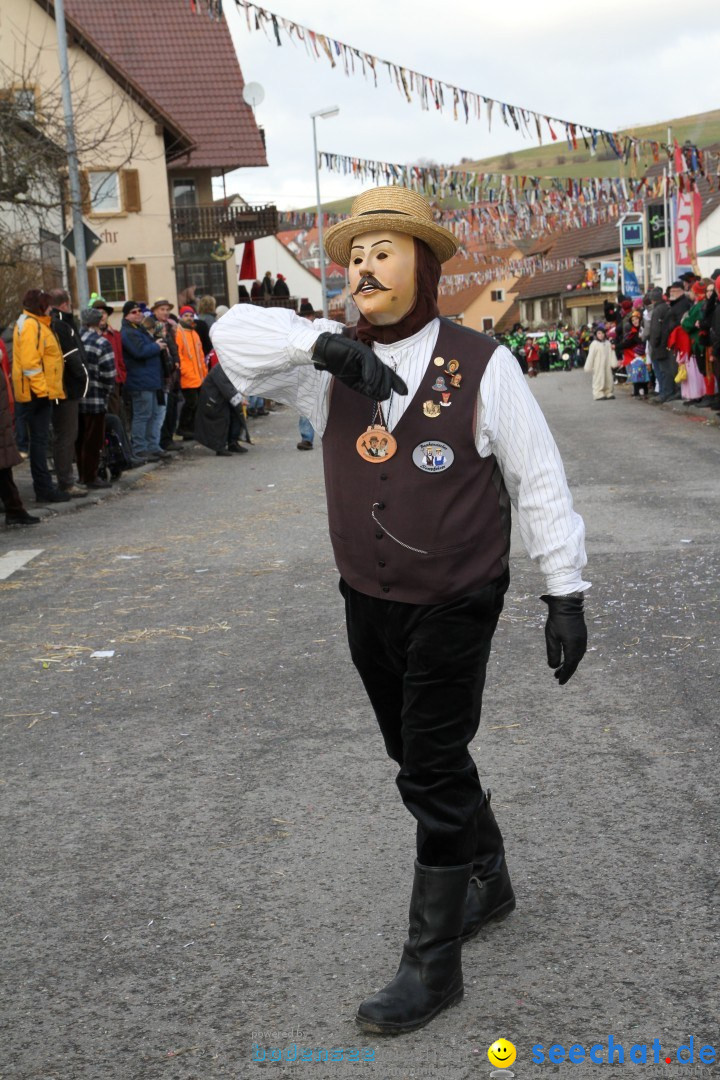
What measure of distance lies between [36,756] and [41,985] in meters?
2.17

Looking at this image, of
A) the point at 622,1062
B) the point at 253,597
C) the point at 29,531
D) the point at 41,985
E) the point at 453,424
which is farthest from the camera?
the point at 29,531

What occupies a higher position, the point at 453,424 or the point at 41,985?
the point at 453,424

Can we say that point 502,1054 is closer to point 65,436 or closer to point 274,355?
point 274,355

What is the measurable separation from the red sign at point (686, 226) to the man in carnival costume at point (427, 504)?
2930 centimetres

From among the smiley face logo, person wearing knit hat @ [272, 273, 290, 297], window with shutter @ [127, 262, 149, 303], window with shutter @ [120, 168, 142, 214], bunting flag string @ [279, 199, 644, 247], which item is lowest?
the smiley face logo

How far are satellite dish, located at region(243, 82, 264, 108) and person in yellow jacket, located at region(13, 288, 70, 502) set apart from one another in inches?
1266

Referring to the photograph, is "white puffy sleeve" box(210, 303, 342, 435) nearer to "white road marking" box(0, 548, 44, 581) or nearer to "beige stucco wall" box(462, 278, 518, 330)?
"white road marking" box(0, 548, 44, 581)

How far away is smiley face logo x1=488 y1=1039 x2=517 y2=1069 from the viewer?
3.08 m

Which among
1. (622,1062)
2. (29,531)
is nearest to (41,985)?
(622,1062)

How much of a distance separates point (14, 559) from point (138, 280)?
32710 mm

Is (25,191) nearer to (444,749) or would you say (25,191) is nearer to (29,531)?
(29,531)

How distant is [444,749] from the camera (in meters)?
3.40

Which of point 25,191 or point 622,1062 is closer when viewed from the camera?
point 622,1062

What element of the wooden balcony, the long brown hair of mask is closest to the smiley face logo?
the long brown hair of mask
